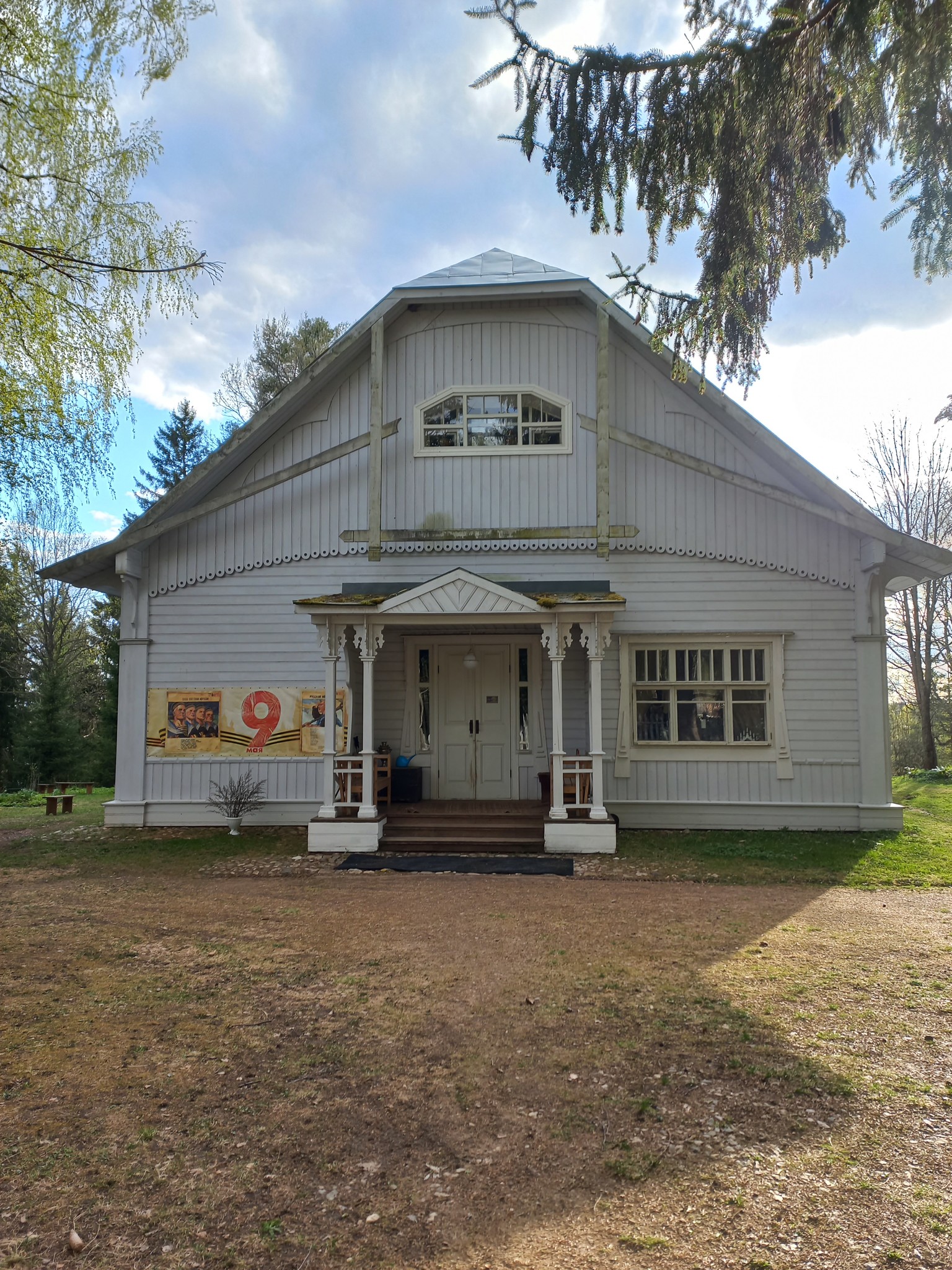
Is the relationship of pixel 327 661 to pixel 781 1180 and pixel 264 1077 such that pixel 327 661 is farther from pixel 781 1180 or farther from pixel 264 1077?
pixel 781 1180

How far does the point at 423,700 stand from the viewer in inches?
501

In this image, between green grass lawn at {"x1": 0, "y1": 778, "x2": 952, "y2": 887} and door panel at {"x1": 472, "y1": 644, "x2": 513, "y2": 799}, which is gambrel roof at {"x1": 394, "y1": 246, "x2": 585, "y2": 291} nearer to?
door panel at {"x1": 472, "y1": 644, "x2": 513, "y2": 799}

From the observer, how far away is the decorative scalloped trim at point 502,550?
39.2 feet

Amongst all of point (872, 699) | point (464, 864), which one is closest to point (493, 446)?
point (464, 864)

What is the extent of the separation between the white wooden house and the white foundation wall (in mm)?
35

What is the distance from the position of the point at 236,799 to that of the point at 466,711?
3.58 metres

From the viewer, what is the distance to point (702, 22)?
5832 mm

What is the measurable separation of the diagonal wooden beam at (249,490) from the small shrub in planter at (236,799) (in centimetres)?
380

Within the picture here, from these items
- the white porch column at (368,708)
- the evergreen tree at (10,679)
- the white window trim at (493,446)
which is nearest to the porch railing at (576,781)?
the white porch column at (368,708)

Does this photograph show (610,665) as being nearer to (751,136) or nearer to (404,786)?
(404,786)

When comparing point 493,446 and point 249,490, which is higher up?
point 493,446

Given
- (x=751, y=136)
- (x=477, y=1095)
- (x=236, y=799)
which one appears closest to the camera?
(x=477, y=1095)

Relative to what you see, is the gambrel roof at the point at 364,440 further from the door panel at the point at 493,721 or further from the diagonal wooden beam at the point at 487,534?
the door panel at the point at 493,721

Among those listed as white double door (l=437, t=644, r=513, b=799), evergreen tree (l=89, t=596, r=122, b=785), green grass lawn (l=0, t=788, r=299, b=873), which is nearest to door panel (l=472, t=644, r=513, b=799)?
white double door (l=437, t=644, r=513, b=799)
